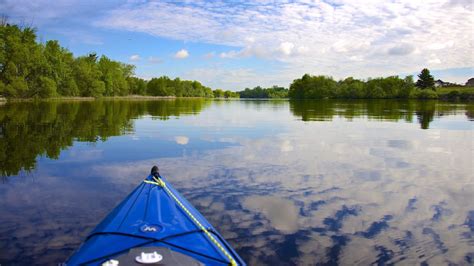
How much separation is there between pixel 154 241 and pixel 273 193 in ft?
17.5

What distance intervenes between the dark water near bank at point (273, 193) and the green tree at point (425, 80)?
5708 inches

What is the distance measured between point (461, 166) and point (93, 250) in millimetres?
13398

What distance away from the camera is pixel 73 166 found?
40.6ft

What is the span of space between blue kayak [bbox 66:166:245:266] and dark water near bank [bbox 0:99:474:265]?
4.40 ft

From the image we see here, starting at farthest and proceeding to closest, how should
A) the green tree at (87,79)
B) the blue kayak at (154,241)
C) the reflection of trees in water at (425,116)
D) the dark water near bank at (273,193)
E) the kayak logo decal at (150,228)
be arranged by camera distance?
1. the green tree at (87,79)
2. the reflection of trees in water at (425,116)
3. the dark water near bank at (273,193)
4. the kayak logo decal at (150,228)
5. the blue kayak at (154,241)

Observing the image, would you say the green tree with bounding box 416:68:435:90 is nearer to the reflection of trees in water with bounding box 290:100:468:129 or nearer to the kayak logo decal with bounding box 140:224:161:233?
the reflection of trees in water with bounding box 290:100:468:129

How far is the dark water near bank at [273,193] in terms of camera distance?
6.21 m

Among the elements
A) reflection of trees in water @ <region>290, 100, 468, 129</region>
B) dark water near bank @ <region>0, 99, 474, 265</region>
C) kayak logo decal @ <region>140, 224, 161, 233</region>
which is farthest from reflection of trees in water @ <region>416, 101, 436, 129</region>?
kayak logo decal @ <region>140, 224, 161, 233</region>

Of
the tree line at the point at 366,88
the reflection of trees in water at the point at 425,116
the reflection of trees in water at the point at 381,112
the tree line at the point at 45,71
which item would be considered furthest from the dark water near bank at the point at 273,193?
the tree line at the point at 366,88

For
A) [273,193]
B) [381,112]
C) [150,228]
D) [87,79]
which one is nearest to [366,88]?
[87,79]

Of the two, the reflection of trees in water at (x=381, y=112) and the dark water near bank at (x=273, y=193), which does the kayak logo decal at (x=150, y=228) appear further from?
the reflection of trees in water at (x=381, y=112)

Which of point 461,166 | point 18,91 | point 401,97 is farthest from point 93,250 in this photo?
point 401,97

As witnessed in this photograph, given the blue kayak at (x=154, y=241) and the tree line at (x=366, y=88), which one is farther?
the tree line at (x=366, y=88)

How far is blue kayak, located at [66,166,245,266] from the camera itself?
421cm
